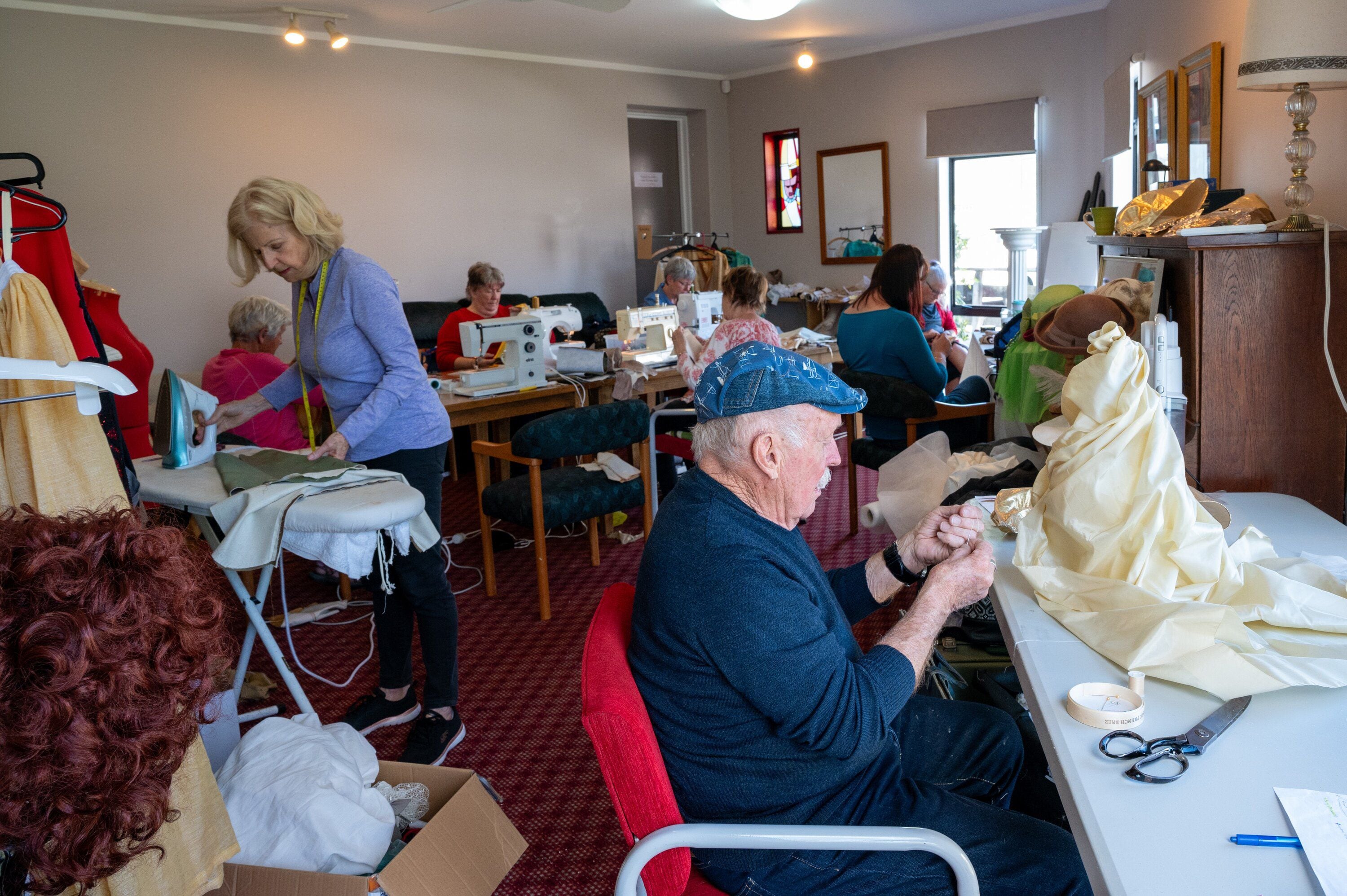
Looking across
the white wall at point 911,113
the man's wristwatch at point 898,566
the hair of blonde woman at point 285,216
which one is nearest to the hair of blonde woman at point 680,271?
the white wall at point 911,113

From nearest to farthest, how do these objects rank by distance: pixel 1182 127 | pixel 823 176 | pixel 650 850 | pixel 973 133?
1. pixel 650 850
2. pixel 1182 127
3. pixel 973 133
4. pixel 823 176

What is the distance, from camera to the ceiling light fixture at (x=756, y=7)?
4.15 meters

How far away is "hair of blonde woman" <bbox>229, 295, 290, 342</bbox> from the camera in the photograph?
4051 millimetres

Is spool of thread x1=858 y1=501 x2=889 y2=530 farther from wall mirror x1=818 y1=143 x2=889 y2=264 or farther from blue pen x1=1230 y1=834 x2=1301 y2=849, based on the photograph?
wall mirror x1=818 y1=143 x2=889 y2=264

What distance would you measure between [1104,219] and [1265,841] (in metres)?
3.01

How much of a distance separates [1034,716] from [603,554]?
10.4 ft

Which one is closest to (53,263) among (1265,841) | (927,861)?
(927,861)

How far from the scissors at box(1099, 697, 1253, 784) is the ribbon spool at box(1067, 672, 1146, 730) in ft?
0.05

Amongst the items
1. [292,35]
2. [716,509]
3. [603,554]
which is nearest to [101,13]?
[292,35]

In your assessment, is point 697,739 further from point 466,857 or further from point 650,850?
point 466,857

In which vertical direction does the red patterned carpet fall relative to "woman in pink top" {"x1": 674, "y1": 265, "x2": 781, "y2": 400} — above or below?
below

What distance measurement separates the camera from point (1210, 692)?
4.14 feet

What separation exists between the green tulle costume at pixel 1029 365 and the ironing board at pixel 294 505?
1.82 metres

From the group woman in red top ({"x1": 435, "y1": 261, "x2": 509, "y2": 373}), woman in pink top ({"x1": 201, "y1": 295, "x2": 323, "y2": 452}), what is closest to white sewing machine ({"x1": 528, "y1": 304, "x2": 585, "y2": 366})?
woman in red top ({"x1": 435, "y1": 261, "x2": 509, "y2": 373})
